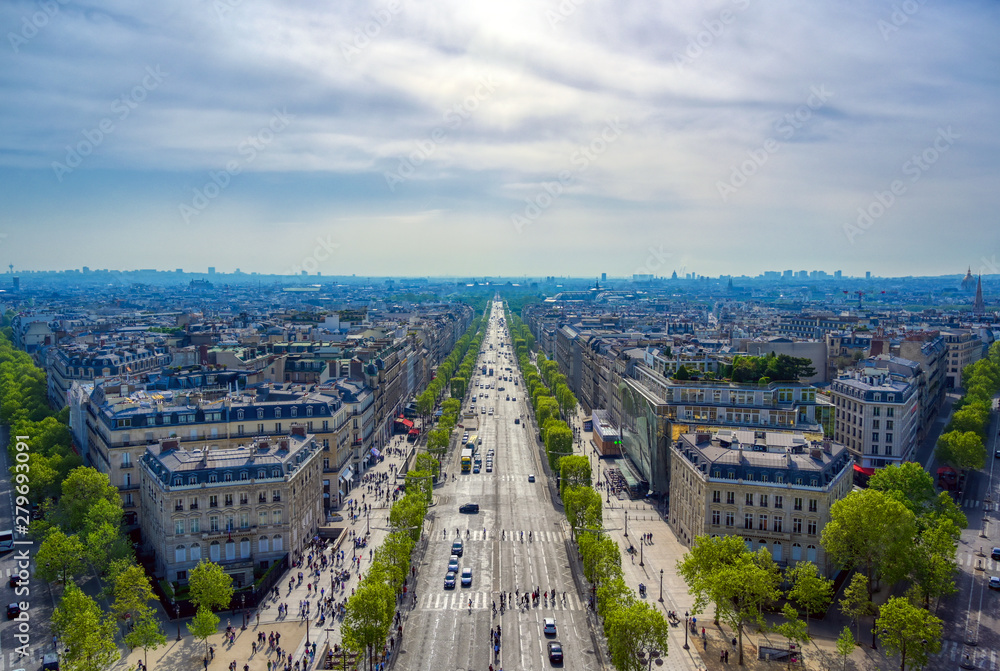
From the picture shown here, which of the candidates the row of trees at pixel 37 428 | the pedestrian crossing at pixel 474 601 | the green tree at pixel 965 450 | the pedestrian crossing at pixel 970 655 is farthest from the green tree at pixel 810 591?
the row of trees at pixel 37 428

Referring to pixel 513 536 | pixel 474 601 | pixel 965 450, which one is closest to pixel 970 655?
pixel 474 601

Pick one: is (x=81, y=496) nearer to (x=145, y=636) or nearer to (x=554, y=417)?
(x=145, y=636)

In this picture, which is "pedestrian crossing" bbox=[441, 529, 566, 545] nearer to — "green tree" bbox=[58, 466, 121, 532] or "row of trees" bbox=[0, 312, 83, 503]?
"green tree" bbox=[58, 466, 121, 532]

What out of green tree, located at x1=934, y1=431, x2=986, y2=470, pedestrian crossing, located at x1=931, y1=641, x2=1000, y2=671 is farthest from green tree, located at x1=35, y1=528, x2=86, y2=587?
green tree, located at x1=934, y1=431, x2=986, y2=470

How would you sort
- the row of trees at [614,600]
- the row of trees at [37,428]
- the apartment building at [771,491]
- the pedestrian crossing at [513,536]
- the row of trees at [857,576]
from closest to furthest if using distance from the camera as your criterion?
the row of trees at [614,600] < the row of trees at [857,576] < the apartment building at [771,491] < the pedestrian crossing at [513,536] < the row of trees at [37,428]

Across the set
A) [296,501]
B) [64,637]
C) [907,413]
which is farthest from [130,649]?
[907,413]

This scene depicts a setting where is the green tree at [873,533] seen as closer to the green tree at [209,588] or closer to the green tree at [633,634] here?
the green tree at [633,634]
